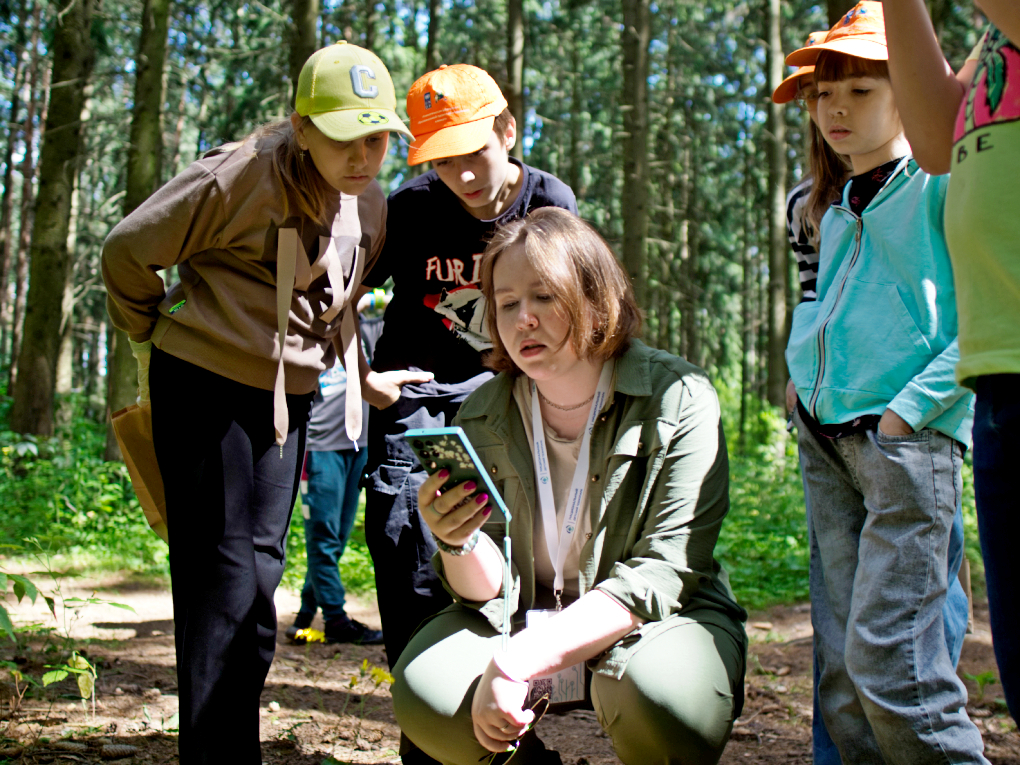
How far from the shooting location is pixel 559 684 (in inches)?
93.4

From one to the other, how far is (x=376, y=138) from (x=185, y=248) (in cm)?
63

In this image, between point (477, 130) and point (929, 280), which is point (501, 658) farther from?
point (477, 130)

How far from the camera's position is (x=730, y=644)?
7.39ft

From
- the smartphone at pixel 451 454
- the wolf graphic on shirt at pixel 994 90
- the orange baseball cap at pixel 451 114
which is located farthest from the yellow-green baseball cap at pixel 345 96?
the wolf graphic on shirt at pixel 994 90

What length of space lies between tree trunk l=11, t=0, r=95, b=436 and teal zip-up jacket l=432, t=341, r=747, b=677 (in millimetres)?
9039

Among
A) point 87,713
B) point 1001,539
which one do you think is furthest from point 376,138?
point 87,713

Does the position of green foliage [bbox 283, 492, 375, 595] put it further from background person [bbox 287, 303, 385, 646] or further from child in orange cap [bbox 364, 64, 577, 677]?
child in orange cap [bbox 364, 64, 577, 677]

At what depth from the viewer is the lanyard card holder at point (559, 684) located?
228cm

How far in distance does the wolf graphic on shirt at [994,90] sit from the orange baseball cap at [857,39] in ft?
3.17

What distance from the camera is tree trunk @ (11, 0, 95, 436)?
9.84 meters

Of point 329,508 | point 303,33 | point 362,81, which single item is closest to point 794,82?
point 362,81

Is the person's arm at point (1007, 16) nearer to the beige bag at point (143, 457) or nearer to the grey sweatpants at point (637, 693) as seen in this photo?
the grey sweatpants at point (637, 693)

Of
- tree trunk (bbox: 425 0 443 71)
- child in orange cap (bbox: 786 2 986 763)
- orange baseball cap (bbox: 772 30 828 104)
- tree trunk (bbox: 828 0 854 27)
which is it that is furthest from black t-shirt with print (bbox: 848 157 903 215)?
tree trunk (bbox: 425 0 443 71)

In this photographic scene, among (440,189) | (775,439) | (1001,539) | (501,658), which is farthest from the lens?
(775,439)
